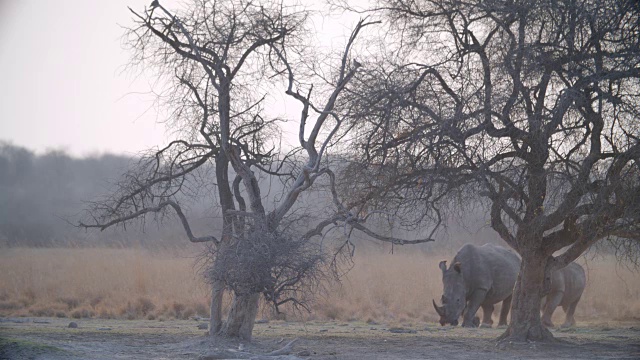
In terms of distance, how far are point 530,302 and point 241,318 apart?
511cm

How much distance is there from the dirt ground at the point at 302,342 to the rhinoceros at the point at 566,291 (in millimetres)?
1136

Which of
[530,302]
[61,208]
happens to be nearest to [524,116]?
[530,302]

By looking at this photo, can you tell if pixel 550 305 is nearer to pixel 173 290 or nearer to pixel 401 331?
pixel 401 331

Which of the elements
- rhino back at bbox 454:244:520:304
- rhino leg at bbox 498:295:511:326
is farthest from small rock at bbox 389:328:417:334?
rhino leg at bbox 498:295:511:326

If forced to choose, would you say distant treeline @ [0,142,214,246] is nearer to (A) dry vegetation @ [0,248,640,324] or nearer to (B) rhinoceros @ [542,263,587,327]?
(A) dry vegetation @ [0,248,640,324]

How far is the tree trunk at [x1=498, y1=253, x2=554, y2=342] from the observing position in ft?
46.3

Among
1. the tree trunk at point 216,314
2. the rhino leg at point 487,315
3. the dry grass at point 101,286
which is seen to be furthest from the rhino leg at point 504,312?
the tree trunk at point 216,314

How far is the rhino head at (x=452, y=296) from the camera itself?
60.2 feet

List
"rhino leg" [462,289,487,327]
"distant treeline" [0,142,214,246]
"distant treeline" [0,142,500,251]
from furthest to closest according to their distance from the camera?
"distant treeline" [0,142,214,246], "distant treeline" [0,142,500,251], "rhino leg" [462,289,487,327]

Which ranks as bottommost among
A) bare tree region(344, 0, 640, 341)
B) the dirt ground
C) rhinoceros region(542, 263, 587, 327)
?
the dirt ground

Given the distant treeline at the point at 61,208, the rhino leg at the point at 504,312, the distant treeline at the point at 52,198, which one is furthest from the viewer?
the distant treeline at the point at 52,198

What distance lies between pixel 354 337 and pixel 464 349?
111 inches

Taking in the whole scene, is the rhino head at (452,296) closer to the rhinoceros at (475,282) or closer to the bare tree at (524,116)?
the rhinoceros at (475,282)

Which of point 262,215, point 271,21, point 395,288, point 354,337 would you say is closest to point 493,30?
point 271,21
